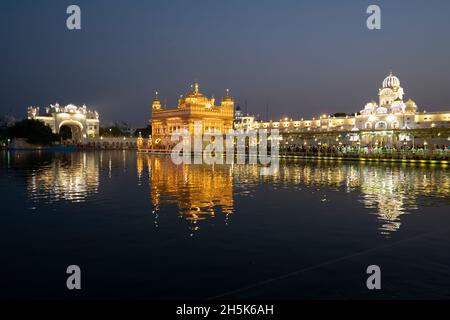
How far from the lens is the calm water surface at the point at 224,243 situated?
6.44 meters

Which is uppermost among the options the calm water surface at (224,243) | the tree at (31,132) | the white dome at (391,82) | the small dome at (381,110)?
the white dome at (391,82)

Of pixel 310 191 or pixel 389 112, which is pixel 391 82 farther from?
pixel 310 191

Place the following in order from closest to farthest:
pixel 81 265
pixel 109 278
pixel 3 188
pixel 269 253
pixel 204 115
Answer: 1. pixel 109 278
2. pixel 81 265
3. pixel 269 253
4. pixel 3 188
5. pixel 204 115

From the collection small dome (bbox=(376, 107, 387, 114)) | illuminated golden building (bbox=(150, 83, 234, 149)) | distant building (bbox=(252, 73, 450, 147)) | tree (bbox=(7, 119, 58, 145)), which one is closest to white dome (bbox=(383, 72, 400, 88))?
distant building (bbox=(252, 73, 450, 147))

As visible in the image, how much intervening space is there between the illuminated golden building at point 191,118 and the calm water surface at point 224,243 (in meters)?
57.7

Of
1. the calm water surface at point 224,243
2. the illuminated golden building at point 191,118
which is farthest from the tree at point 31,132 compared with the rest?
the calm water surface at point 224,243

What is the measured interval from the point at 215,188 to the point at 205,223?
7487 mm

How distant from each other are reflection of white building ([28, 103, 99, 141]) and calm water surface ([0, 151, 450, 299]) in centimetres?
10514

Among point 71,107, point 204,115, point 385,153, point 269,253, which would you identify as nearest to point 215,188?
point 269,253

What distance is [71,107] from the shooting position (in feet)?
382

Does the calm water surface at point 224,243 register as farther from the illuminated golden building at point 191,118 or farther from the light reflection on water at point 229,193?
the illuminated golden building at point 191,118

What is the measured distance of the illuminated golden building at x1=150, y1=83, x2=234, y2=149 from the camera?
242 ft

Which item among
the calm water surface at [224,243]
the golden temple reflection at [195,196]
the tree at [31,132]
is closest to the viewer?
the calm water surface at [224,243]
